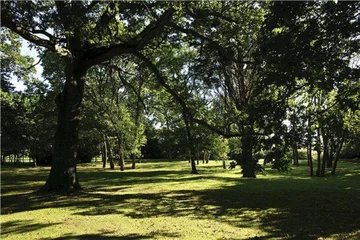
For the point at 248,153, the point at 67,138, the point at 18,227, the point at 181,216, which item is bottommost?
the point at 181,216

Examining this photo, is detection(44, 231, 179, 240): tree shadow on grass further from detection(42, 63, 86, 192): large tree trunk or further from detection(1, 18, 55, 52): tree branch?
detection(1, 18, 55, 52): tree branch

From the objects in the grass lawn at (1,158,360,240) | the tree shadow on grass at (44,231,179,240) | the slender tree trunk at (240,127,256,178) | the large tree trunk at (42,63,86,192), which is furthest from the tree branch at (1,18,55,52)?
the slender tree trunk at (240,127,256,178)

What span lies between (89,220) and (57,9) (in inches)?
269

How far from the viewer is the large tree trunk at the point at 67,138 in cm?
1411

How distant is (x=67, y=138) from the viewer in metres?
14.3

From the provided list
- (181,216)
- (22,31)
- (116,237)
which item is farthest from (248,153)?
(22,31)

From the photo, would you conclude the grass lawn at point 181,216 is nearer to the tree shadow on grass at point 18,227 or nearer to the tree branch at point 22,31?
the tree shadow on grass at point 18,227

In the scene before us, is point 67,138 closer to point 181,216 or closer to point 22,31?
point 22,31

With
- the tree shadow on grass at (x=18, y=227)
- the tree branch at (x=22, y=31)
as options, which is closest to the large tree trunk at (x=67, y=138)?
the tree branch at (x=22, y=31)

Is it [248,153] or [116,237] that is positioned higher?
[248,153]

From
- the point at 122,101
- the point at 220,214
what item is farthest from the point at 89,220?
the point at 122,101

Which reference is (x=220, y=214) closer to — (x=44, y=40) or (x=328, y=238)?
(x=328, y=238)

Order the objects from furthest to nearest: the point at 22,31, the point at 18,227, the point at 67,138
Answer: the point at 67,138 < the point at 22,31 < the point at 18,227

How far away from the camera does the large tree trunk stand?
46.3 feet
